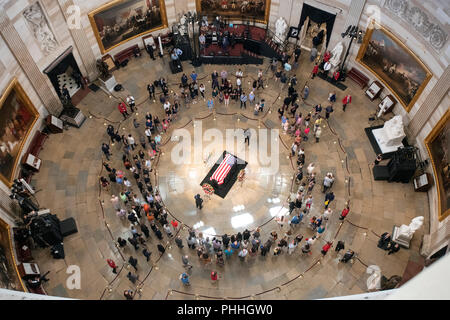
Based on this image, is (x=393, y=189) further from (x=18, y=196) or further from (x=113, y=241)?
(x=18, y=196)

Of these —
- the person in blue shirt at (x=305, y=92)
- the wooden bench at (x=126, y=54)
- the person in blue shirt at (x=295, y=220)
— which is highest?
the wooden bench at (x=126, y=54)

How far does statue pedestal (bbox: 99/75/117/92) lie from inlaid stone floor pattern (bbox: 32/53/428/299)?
0.63 metres

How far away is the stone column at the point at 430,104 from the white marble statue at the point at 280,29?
10.5 m

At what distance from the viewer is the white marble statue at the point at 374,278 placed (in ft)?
55.5

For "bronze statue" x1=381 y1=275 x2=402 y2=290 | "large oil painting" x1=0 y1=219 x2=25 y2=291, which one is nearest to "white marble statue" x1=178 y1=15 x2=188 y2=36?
"large oil painting" x1=0 y1=219 x2=25 y2=291

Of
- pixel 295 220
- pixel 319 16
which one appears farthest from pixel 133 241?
pixel 319 16

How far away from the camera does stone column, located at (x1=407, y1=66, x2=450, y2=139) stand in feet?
58.2

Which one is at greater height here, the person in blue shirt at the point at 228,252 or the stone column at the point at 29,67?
the stone column at the point at 29,67

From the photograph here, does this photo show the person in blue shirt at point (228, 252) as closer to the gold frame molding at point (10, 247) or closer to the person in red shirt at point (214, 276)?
the person in red shirt at point (214, 276)

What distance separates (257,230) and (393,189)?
796 cm

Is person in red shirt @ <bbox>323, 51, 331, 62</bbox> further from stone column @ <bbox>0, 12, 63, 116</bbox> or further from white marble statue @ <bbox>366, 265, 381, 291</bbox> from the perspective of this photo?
stone column @ <bbox>0, 12, 63, 116</bbox>

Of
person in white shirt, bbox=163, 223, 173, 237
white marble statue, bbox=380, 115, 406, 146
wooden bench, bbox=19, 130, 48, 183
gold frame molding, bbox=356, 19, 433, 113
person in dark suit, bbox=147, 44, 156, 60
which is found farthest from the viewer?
person in dark suit, bbox=147, 44, 156, 60

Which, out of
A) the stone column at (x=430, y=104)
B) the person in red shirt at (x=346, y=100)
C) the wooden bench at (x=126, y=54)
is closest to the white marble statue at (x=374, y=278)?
the stone column at (x=430, y=104)

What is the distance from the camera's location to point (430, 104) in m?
19.0
